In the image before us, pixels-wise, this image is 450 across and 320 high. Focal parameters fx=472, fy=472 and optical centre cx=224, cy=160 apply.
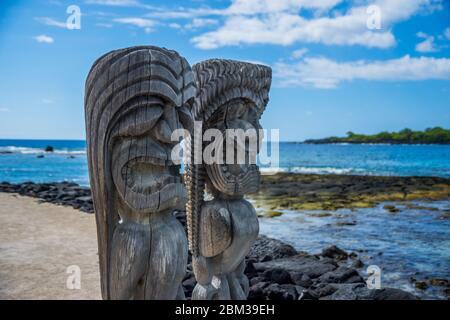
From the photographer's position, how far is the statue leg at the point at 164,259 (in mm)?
3105

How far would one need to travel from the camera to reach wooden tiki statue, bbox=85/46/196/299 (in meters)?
2.98

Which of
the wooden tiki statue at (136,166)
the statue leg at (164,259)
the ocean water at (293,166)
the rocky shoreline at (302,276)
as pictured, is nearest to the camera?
the wooden tiki statue at (136,166)

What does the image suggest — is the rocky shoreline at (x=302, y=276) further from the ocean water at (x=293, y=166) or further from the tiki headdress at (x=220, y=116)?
the ocean water at (x=293, y=166)

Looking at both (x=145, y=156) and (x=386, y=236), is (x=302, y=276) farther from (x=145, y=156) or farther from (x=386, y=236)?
(x=145, y=156)

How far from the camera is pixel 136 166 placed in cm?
310

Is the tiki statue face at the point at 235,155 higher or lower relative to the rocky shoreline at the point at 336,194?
higher

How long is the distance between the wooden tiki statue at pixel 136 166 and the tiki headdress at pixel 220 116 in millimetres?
930

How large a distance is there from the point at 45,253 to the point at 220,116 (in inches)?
211
